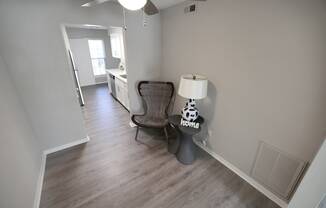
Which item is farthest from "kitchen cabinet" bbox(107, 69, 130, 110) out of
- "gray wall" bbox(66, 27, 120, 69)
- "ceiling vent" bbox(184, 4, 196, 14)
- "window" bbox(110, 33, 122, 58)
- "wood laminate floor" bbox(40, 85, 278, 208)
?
"gray wall" bbox(66, 27, 120, 69)

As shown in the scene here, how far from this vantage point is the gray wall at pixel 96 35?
5.28m

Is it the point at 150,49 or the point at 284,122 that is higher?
the point at 150,49

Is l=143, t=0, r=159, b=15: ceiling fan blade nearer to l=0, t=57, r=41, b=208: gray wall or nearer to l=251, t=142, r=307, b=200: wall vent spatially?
l=0, t=57, r=41, b=208: gray wall

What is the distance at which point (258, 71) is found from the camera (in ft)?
5.15

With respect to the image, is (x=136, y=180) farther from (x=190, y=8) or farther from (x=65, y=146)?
(x=190, y=8)

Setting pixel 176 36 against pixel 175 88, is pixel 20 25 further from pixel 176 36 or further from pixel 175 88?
pixel 175 88

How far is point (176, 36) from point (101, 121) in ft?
8.16

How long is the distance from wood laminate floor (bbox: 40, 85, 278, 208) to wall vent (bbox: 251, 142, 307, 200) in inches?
7.6

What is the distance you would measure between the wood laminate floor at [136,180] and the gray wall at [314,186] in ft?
2.41

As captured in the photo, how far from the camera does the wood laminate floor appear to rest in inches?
65.4

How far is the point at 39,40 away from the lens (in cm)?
193

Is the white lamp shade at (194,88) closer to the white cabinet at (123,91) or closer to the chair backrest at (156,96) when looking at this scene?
the chair backrest at (156,96)

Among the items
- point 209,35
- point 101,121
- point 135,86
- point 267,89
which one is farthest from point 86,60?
point 267,89

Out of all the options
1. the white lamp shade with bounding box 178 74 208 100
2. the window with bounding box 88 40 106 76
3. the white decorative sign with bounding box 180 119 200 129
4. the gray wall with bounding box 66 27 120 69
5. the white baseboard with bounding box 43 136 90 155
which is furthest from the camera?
the window with bounding box 88 40 106 76
